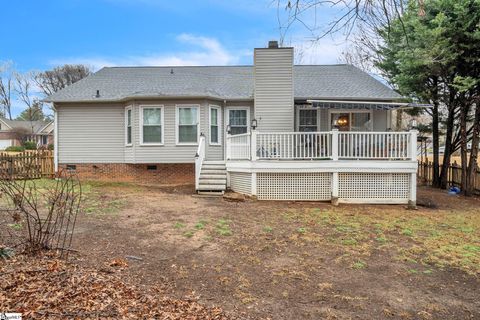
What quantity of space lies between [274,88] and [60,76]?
→ 1405 inches

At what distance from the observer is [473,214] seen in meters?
9.25

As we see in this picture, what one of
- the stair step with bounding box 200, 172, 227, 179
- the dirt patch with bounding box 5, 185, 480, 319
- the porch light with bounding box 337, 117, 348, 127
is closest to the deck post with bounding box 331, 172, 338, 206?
the dirt patch with bounding box 5, 185, 480, 319

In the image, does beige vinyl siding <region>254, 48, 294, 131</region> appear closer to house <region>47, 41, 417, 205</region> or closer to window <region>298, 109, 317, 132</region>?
house <region>47, 41, 417, 205</region>

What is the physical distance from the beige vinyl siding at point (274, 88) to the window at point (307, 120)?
1057mm

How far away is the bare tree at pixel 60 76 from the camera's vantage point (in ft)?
129

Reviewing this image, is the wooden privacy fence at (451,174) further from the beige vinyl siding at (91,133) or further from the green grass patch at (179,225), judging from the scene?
the beige vinyl siding at (91,133)

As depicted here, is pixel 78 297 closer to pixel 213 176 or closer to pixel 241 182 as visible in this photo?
pixel 241 182

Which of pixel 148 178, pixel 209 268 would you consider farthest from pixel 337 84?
pixel 209 268

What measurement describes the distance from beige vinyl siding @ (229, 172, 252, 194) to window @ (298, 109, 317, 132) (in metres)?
3.76

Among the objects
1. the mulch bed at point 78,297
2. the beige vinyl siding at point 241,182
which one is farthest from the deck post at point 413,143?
the mulch bed at point 78,297

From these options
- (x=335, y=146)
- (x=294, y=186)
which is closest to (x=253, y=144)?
(x=294, y=186)

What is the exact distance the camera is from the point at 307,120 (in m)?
13.6

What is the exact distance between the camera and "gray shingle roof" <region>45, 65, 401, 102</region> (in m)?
13.4

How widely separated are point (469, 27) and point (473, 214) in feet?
20.1
